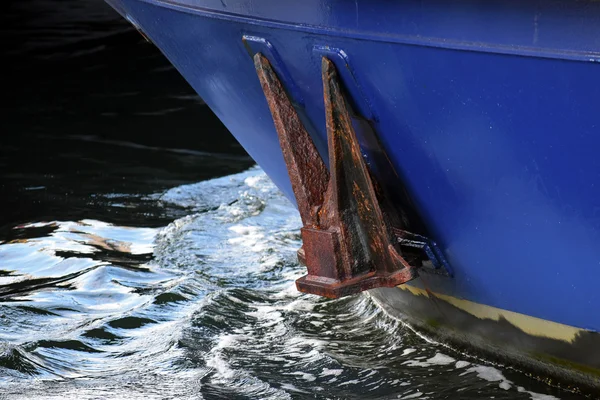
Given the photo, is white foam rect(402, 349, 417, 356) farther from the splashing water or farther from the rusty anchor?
the rusty anchor

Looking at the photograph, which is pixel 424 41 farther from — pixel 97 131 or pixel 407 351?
pixel 97 131

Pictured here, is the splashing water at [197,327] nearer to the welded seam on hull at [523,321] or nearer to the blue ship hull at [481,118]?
the welded seam on hull at [523,321]

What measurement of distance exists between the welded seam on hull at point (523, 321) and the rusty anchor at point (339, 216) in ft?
0.95

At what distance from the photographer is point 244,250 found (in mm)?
A: 4719

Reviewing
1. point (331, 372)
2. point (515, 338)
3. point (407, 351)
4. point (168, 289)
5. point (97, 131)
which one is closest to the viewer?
point (515, 338)

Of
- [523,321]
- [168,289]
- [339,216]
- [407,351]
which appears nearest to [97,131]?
[168,289]

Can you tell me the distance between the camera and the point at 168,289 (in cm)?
415

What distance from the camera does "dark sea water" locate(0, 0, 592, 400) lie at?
126 inches

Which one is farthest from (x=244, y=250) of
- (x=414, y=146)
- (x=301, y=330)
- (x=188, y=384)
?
(x=414, y=146)

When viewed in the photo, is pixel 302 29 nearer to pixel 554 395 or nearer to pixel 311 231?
pixel 311 231

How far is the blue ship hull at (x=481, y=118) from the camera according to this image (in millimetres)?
2139

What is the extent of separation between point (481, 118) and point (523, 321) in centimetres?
83

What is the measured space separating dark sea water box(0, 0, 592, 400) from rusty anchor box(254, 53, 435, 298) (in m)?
0.52

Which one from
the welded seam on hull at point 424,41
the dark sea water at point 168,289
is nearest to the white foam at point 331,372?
the dark sea water at point 168,289
